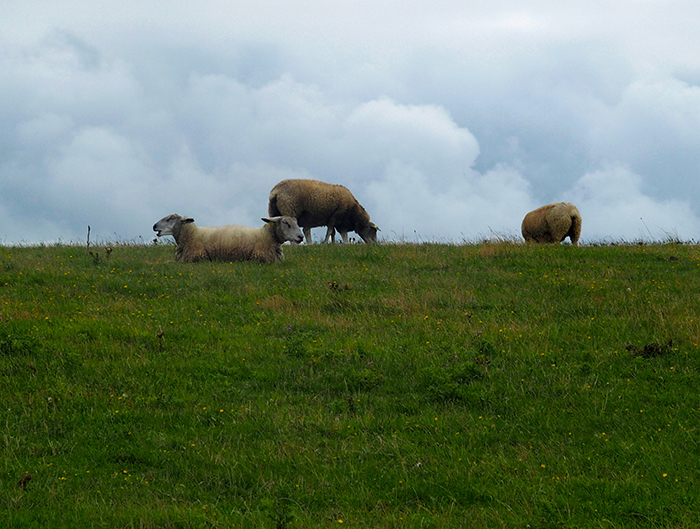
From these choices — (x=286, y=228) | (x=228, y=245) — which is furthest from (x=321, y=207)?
(x=228, y=245)

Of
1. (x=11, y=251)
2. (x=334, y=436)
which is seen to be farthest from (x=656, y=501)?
(x=11, y=251)

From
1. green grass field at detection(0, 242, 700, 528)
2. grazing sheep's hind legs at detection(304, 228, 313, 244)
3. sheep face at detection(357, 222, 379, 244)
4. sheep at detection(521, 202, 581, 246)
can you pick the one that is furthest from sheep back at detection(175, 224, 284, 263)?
sheep at detection(521, 202, 581, 246)

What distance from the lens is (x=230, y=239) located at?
18.9m

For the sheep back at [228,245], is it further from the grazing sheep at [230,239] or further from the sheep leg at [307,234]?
the sheep leg at [307,234]

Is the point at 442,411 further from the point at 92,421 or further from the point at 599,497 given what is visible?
the point at 92,421

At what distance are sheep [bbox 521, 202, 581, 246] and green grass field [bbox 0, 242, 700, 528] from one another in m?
9.14

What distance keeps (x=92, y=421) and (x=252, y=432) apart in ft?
6.14

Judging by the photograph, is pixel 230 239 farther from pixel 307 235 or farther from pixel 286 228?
pixel 307 235

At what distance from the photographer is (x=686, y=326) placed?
1123 centimetres

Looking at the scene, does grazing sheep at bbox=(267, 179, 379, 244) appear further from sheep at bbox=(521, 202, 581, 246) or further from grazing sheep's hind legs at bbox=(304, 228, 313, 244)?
sheep at bbox=(521, 202, 581, 246)

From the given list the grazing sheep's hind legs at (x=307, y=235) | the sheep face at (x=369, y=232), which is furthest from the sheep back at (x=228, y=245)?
the sheep face at (x=369, y=232)

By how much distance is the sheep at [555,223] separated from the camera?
24.4m

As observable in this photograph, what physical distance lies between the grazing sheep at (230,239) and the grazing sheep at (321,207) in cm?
653

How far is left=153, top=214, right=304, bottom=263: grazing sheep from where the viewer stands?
61.3 feet
